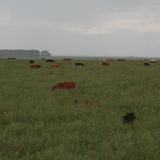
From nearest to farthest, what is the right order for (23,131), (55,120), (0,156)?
(0,156), (23,131), (55,120)

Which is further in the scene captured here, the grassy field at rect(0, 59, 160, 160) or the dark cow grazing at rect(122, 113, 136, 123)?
the dark cow grazing at rect(122, 113, 136, 123)

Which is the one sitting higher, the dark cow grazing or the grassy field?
the dark cow grazing

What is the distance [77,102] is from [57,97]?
3.06 feet

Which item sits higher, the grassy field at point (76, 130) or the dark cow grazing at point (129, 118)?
the dark cow grazing at point (129, 118)

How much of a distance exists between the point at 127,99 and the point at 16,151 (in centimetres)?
468

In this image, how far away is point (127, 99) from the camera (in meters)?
7.24

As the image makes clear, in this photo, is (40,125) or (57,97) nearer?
(40,125)

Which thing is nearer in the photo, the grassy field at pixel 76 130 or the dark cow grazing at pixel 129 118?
the grassy field at pixel 76 130

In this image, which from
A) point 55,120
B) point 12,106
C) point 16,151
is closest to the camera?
point 16,151

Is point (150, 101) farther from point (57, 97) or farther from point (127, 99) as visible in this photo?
point (57, 97)

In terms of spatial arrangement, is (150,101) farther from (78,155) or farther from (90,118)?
(78,155)

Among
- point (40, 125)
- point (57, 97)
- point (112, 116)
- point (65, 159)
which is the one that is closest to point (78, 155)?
point (65, 159)

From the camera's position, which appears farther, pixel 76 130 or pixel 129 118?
pixel 129 118

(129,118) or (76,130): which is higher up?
(129,118)
